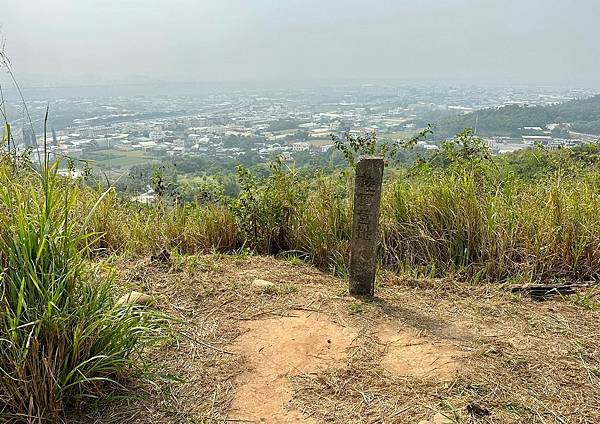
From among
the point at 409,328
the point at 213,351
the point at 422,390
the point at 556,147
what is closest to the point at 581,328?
the point at 409,328

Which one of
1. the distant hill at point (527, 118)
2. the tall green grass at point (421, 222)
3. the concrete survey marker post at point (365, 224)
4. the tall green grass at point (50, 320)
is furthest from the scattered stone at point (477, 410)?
the distant hill at point (527, 118)

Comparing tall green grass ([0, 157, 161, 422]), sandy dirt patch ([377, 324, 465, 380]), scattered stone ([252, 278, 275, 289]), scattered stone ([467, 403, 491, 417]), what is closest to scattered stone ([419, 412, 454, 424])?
scattered stone ([467, 403, 491, 417])

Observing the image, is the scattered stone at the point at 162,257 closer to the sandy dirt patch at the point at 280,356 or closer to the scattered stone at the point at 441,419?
the sandy dirt patch at the point at 280,356

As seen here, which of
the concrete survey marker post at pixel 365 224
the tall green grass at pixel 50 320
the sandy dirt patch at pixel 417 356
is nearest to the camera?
A: the tall green grass at pixel 50 320

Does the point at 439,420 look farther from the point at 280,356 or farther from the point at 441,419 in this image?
the point at 280,356

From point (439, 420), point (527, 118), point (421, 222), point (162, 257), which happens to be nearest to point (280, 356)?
point (439, 420)

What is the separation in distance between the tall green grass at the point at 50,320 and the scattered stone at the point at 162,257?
5.28 feet

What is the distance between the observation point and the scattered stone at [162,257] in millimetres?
3811

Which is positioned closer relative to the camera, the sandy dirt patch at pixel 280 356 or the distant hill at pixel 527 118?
the sandy dirt patch at pixel 280 356

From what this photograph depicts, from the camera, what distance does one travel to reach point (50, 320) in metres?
1.83

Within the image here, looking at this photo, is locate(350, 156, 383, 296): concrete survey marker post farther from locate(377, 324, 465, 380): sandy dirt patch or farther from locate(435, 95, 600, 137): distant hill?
locate(435, 95, 600, 137): distant hill

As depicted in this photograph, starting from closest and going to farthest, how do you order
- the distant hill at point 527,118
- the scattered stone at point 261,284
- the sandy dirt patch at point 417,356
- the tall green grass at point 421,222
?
the sandy dirt patch at point 417,356, the scattered stone at point 261,284, the tall green grass at point 421,222, the distant hill at point 527,118

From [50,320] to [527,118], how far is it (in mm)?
12429

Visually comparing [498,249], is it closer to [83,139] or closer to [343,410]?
[343,410]
